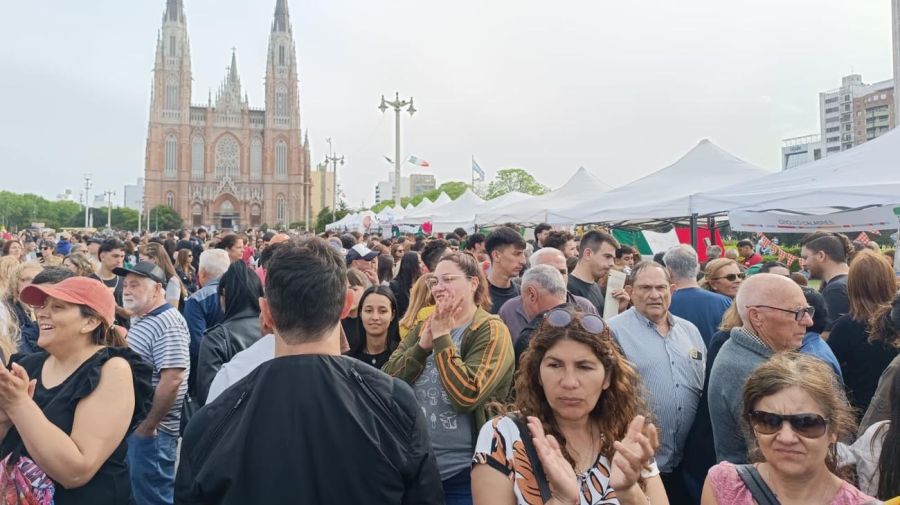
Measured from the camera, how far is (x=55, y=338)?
269cm

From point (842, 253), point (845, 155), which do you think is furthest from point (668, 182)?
point (842, 253)

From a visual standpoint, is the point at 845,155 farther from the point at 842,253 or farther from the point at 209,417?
the point at 209,417

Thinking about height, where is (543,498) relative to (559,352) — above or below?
below

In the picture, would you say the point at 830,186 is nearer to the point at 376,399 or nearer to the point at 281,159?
the point at 376,399

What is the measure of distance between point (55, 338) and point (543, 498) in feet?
7.14

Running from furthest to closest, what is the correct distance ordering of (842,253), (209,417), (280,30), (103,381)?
1. (280,30)
2. (842,253)
3. (103,381)
4. (209,417)

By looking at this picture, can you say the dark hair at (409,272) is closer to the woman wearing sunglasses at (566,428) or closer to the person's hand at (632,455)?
the woman wearing sunglasses at (566,428)

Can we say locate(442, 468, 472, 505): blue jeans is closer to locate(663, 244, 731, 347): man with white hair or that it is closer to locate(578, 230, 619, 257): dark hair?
locate(663, 244, 731, 347): man with white hair

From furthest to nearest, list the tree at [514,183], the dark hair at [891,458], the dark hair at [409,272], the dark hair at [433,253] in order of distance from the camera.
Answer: the tree at [514,183], the dark hair at [433,253], the dark hair at [409,272], the dark hair at [891,458]

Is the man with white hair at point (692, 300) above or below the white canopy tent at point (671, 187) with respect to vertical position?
below

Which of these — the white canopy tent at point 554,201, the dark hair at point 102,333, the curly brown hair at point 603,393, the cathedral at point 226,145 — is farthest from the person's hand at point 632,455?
the cathedral at point 226,145

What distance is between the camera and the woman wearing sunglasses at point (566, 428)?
6.42 feet

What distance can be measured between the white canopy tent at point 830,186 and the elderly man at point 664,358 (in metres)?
4.39

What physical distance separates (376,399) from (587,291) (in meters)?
4.01
